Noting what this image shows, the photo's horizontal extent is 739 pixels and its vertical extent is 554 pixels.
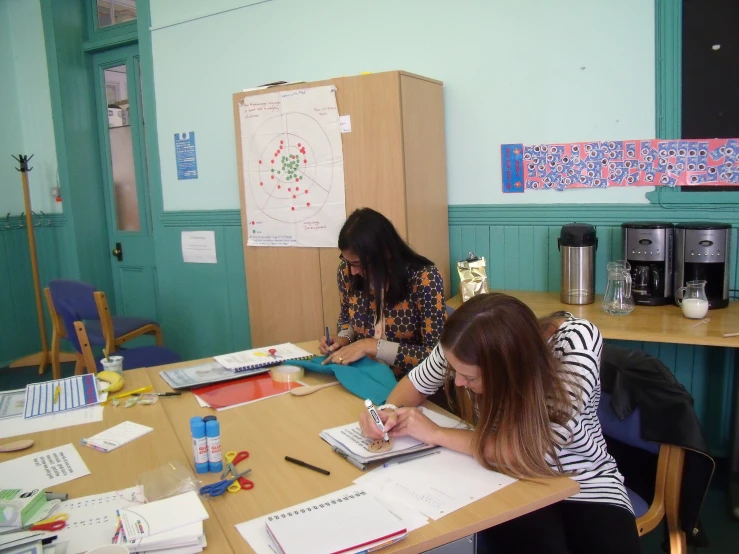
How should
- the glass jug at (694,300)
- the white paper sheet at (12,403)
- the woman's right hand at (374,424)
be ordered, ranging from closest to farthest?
the woman's right hand at (374,424), the white paper sheet at (12,403), the glass jug at (694,300)

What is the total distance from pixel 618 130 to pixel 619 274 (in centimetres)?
68

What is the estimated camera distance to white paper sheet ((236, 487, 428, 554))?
1.19 metres

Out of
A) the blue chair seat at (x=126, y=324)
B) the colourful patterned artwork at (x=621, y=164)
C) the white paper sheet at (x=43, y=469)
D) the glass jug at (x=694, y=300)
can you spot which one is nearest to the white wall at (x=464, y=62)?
the colourful patterned artwork at (x=621, y=164)

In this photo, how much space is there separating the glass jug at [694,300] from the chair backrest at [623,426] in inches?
37.3

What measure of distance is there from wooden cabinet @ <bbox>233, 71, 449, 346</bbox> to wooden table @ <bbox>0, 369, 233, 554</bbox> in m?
1.34

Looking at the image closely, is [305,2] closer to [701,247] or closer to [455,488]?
[701,247]

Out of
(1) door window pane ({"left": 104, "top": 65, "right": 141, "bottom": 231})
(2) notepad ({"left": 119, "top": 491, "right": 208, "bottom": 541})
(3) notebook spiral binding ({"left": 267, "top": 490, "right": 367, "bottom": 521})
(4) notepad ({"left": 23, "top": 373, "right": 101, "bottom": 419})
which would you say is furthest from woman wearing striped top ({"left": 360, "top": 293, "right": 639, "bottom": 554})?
(1) door window pane ({"left": 104, "top": 65, "right": 141, "bottom": 231})

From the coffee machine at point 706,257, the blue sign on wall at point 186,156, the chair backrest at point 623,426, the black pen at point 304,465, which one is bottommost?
the chair backrest at point 623,426

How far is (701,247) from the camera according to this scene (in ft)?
8.36

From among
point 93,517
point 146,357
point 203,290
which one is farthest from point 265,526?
point 203,290

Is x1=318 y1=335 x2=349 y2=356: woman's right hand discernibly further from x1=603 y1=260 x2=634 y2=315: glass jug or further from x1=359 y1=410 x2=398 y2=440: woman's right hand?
x1=603 y1=260 x2=634 y2=315: glass jug

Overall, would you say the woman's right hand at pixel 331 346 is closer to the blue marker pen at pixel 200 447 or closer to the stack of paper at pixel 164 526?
the blue marker pen at pixel 200 447

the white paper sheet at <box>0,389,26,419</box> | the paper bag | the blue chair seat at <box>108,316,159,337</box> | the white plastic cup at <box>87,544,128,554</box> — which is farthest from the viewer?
the blue chair seat at <box>108,316,159,337</box>

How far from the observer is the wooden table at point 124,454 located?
143 centimetres
